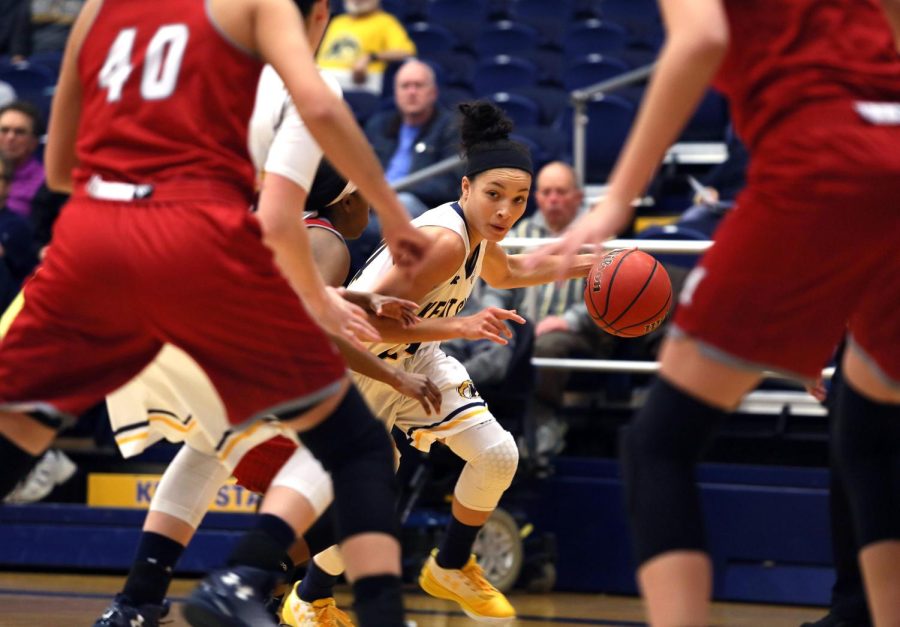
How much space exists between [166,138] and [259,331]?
45cm

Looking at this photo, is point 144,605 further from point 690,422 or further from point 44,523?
point 44,523

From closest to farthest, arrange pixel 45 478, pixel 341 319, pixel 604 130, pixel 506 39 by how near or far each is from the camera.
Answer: pixel 341 319 < pixel 45 478 < pixel 604 130 < pixel 506 39

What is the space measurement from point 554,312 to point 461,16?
5863 mm

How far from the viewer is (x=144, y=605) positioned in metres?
A: 3.62

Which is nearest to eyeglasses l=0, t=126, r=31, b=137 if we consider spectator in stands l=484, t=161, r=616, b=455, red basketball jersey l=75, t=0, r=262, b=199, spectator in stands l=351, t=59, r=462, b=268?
spectator in stands l=351, t=59, r=462, b=268

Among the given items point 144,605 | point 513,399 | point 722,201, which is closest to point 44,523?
point 513,399

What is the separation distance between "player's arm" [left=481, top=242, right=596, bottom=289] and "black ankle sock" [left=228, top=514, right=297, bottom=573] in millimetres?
1676

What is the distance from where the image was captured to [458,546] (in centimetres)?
480

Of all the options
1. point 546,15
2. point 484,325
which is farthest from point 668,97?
point 546,15

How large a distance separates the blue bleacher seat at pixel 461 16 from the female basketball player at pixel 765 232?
943 centimetres

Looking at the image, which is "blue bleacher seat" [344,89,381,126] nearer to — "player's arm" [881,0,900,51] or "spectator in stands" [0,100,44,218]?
"spectator in stands" [0,100,44,218]

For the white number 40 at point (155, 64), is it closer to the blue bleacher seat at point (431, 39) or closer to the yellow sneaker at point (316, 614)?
the yellow sneaker at point (316, 614)

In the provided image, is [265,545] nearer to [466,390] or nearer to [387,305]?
[387,305]

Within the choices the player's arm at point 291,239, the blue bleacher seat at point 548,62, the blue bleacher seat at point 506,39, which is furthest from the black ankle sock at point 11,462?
the blue bleacher seat at point 506,39
